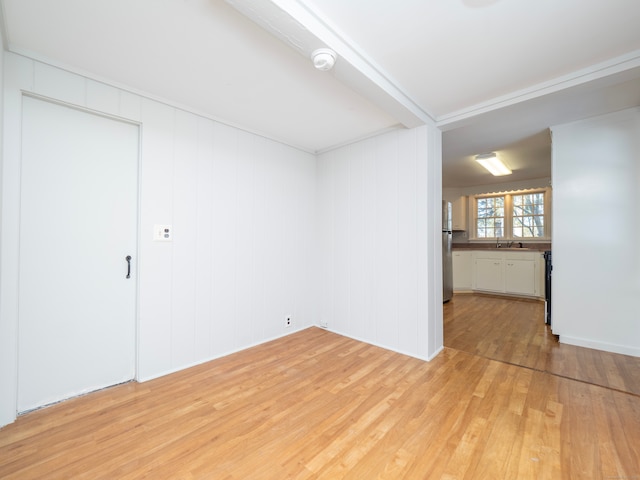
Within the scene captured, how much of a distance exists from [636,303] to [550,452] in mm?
2340

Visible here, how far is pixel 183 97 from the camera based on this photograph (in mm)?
2393

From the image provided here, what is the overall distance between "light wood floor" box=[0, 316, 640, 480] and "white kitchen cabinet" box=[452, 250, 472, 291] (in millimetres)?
4017

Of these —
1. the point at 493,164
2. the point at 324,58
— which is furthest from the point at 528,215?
the point at 324,58

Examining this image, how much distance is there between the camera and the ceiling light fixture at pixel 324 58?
162 centimetres

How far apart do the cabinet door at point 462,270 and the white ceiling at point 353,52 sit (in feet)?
12.7

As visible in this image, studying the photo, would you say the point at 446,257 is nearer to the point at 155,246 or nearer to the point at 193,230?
the point at 193,230

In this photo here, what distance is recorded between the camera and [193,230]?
2.62 meters

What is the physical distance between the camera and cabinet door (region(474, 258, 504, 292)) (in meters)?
5.70

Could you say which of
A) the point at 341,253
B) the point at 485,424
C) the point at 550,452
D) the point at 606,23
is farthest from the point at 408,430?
the point at 606,23

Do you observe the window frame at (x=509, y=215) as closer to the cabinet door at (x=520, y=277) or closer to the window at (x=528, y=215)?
the window at (x=528, y=215)

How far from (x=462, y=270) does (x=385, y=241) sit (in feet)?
13.4

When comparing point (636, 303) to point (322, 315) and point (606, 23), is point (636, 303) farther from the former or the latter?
point (322, 315)

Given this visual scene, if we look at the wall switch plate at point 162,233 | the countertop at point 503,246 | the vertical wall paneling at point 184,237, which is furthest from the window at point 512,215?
the wall switch plate at point 162,233

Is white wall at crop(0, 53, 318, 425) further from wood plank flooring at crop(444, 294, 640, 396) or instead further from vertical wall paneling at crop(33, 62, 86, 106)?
wood plank flooring at crop(444, 294, 640, 396)
